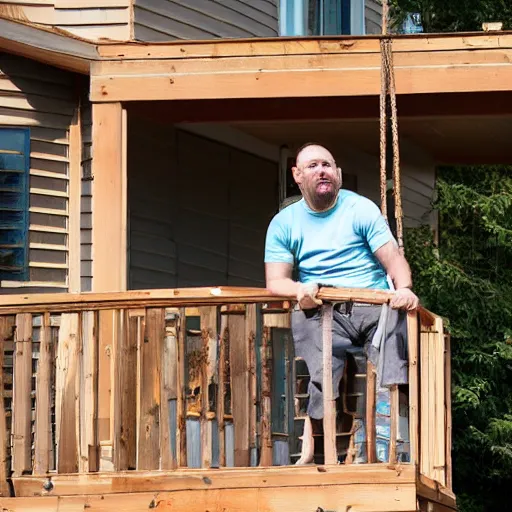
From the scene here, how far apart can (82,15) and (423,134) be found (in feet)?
11.9

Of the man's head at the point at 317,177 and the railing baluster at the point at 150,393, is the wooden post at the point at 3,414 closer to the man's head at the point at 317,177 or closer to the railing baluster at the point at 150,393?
the railing baluster at the point at 150,393

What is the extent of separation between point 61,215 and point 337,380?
491cm

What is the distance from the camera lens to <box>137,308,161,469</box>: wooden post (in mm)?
8547

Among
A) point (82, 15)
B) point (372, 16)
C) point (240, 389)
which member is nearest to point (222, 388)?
point (240, 389)

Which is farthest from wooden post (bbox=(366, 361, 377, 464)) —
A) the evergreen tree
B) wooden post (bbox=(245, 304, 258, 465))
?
the evergreen tree

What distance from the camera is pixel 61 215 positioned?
1267cm

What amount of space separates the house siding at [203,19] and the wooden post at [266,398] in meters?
5.06

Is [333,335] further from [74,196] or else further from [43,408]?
[74,196]

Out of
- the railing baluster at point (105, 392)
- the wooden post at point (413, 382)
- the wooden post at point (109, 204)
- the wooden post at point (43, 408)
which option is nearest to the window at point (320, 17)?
the wooden post at point (109, 204)

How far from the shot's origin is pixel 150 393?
28.1 feet

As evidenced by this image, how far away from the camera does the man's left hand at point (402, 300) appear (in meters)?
Answer: 8.17

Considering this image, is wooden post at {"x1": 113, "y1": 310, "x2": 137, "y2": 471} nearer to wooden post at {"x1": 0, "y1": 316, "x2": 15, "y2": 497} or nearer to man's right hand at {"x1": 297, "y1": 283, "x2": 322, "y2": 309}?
wooden post at {"x1": 0, "y1": 316, "x2": 15, "y2": 497}

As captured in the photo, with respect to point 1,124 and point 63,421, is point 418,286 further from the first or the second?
point 63,421

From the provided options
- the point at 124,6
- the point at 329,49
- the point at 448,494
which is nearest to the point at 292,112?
the point at 329,49
